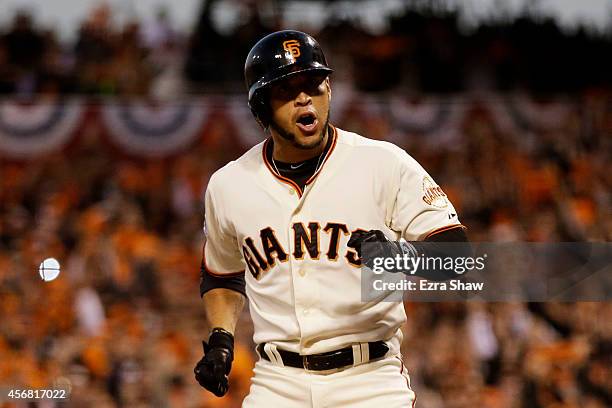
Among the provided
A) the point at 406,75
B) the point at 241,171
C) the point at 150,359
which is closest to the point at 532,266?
the point at 150,359

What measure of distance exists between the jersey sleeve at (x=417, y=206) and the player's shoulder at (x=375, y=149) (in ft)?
0.05

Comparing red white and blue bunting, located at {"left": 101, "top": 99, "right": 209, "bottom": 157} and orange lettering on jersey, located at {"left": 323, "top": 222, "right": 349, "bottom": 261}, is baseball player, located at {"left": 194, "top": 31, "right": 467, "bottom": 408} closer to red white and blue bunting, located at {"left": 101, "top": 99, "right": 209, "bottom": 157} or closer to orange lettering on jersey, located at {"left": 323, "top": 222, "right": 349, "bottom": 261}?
orange lettering on jersey, located at {"left": 323, "top": 222, "right": 349, "bottom": 261}

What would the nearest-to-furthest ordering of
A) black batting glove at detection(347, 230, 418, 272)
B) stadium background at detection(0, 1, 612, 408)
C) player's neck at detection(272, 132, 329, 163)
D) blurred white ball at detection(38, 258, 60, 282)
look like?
black batting glove at detection(347, 230, 418, 272), player's neck at detection(272, 132, 329, 163), blurred white ball at detection(38, 258, 60, 282), stadium background at detection(0, 1, 612, 408)

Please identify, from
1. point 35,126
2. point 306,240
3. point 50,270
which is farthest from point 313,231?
point 35,126

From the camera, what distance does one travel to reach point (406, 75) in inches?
442

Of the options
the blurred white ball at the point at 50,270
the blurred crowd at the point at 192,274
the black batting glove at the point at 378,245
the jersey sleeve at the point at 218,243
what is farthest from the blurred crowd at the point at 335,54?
the black batting glove at the point at 378,245

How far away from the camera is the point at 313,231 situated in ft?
11.2

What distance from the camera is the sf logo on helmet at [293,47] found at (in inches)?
137

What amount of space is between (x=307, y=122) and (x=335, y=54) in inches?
319

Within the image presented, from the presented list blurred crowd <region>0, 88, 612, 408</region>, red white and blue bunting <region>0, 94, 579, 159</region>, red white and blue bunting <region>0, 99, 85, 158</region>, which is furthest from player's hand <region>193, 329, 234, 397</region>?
red white and blue bunting <region>0, 99, 85, 158</region>

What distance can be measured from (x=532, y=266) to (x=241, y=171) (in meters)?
3.50

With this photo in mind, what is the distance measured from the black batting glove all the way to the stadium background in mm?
2813

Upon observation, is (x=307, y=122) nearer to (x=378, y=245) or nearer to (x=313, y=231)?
(x=313, y=231)

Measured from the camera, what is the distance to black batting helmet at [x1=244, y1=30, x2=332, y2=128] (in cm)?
346
